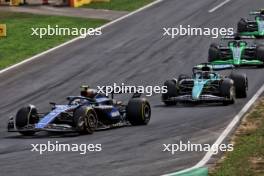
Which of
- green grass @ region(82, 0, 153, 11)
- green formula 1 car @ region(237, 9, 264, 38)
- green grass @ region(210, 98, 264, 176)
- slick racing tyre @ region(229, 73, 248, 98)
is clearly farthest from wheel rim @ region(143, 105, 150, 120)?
green grass @ region(82, 0, 153, 11)

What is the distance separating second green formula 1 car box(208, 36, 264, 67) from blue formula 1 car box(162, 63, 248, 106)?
7.12m

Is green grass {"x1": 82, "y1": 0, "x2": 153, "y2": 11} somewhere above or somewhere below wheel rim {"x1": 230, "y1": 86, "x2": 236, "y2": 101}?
above

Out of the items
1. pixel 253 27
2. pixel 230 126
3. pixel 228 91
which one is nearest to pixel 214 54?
pixel 253 27

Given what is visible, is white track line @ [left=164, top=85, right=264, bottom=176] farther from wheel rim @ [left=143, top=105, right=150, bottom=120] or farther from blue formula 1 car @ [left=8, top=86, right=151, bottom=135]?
blue formula 1 car @ [left=8, top=86, right=151, bottom=135]

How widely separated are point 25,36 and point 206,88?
748 inches

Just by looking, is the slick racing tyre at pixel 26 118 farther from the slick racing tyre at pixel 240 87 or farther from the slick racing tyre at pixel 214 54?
the slick racing tyre at pixel 214 54

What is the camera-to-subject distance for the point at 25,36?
44.5m

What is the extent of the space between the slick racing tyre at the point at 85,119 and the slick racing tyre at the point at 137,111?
63.6 inches

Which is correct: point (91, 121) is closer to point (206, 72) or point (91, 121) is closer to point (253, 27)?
point (206, 72)

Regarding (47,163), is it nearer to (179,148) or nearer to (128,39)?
(179,148)

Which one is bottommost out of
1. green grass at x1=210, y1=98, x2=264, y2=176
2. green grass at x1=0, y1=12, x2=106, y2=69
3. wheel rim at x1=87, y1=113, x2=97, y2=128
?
green grass at x1=210, y1=98, x2=264, y2=176

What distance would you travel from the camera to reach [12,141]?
69.1 feet

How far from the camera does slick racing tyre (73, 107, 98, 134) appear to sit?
21.2m

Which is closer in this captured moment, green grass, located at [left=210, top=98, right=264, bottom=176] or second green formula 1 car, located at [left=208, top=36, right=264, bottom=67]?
green grass, located at [left=210, top=98, right=264, bottom=176]
